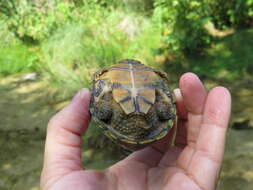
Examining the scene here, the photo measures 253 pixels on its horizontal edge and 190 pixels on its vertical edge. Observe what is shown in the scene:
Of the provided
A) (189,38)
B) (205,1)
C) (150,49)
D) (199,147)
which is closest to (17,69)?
(150,49)

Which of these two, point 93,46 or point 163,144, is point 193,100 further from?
point 93,46

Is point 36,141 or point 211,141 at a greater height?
point 211,141

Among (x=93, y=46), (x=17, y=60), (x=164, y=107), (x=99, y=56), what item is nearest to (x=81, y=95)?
(x=164, y=107)

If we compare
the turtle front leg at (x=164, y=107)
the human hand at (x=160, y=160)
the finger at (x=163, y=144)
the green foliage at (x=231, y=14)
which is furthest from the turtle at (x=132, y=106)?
the green foliage at (x=231, y=14)

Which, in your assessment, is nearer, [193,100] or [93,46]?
[193,100]

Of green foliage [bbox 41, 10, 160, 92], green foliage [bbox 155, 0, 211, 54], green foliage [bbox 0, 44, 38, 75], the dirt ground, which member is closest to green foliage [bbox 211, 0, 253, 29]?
green foliage [bbox 155, 0, 211, 54]

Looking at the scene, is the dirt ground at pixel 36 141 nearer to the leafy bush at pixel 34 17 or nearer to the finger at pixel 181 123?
the finger at pixel 181 123

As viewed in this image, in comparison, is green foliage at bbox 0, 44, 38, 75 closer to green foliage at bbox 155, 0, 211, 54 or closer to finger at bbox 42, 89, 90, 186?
green foliage at bbox 155, 0, 211, 54
